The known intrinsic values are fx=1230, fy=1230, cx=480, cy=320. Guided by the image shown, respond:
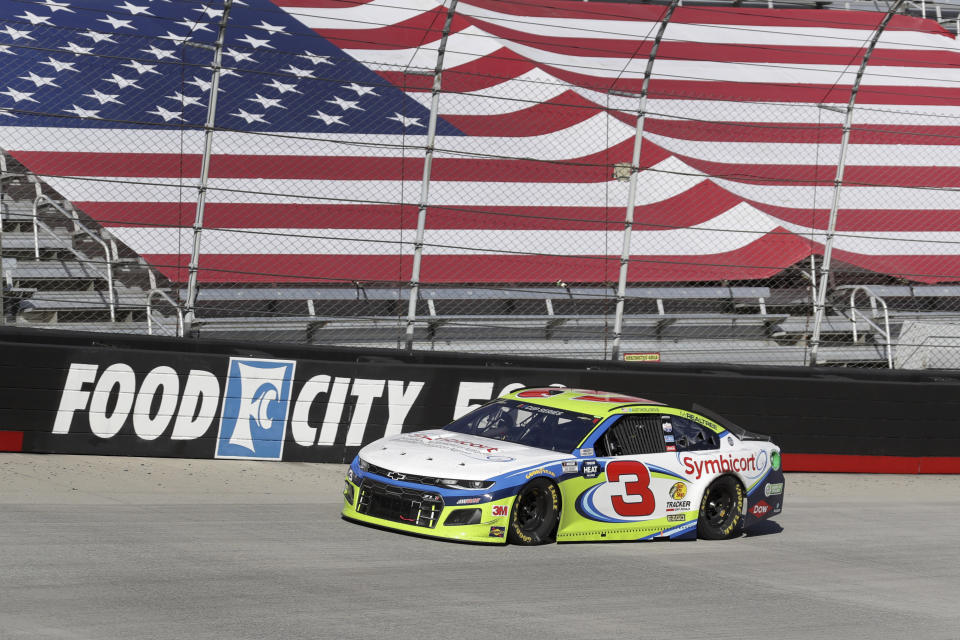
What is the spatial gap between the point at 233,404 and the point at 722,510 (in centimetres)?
481

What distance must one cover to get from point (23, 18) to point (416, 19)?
5169 mm

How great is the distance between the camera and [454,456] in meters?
9.27

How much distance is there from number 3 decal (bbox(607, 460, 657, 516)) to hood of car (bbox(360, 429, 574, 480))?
47 centimetres

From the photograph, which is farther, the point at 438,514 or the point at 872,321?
the point at 872,321

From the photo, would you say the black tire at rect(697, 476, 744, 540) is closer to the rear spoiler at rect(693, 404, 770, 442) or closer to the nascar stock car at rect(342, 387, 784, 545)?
the nascar stock car at rect(342, 387, 784, 545)

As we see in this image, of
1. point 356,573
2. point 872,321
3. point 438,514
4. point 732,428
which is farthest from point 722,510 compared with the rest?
point 872,321

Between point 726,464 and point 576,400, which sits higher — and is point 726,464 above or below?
below

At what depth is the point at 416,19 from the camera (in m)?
16.6

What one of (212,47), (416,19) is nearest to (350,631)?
(212,47)

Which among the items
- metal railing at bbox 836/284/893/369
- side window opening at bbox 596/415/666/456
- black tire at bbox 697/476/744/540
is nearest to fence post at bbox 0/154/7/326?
side window opening at bbox 596/415/666/456

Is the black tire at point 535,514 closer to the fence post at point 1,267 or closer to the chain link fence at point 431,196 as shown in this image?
the chain link fence at point 431,196

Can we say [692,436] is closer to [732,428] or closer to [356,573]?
[732,428]

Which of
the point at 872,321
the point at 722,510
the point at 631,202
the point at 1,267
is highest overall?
the point at 631,202

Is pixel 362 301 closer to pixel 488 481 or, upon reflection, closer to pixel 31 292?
pixel 31 292
